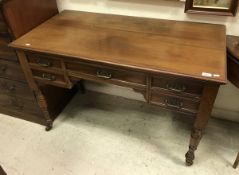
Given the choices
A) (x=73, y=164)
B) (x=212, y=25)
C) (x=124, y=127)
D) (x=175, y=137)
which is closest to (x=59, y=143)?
(x=73, y=164)

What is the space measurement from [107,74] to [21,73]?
73 centimetres

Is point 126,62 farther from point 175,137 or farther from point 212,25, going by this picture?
Result: point 175,137

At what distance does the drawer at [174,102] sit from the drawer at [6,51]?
962 millimetres

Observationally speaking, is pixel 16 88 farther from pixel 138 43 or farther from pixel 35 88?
pixel 138 43

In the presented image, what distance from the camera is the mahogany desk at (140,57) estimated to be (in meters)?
1.06

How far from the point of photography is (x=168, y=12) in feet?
4.79

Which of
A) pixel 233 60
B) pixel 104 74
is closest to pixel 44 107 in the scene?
pixel 104 74

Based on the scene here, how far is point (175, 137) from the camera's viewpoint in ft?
5.50

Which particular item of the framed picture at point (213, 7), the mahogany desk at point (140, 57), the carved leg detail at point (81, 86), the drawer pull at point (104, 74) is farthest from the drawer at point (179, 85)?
the carved leg detail at point (81, 86)

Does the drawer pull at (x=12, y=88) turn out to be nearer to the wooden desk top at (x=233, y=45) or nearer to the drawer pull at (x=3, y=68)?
the drawer pull at (x=3, y=68)

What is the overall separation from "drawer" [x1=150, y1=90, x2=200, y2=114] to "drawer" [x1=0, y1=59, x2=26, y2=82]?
97 centimetres

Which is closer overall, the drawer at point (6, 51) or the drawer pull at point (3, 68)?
the drawer at point (6, 51)

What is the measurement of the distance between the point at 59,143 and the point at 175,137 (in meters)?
0.87

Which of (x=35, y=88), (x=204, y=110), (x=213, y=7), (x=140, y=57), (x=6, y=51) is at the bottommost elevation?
(x=35, y=88)
